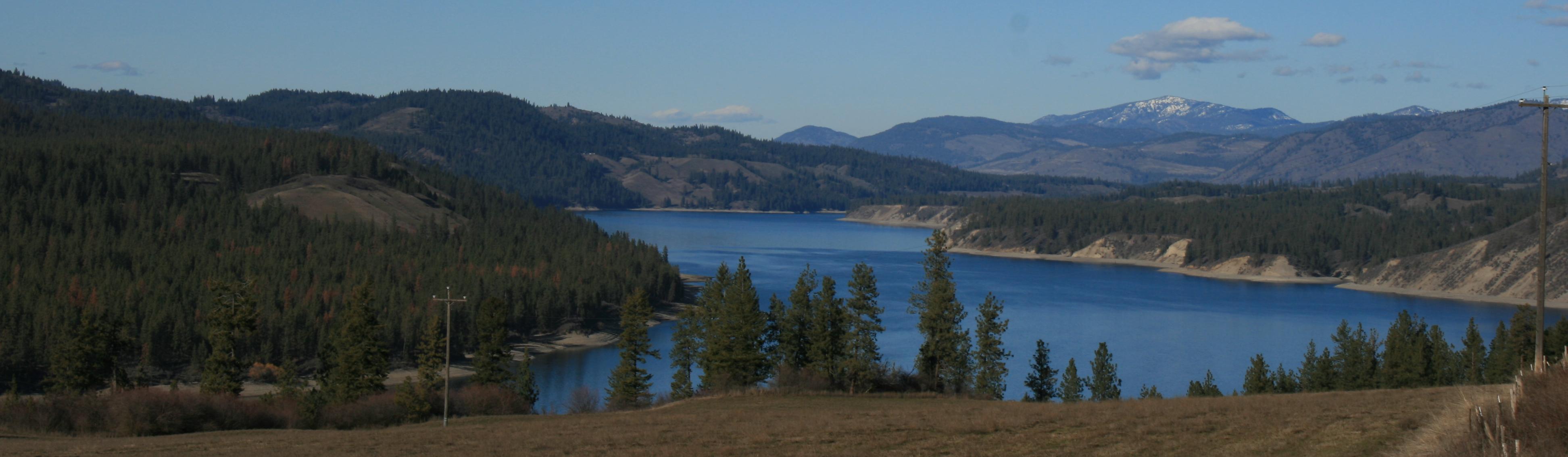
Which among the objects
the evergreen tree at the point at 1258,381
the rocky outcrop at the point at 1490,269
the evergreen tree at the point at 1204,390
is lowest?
the evergreen tree at the point at 1204,390

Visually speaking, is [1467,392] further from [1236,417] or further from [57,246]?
[57,246]

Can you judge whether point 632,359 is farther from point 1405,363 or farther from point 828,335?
point 1405,363

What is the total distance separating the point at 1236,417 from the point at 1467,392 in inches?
181

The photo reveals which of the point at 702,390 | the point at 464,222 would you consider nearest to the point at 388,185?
the point at 464,222

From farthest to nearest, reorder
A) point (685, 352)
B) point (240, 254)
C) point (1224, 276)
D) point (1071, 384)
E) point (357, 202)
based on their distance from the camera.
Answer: point (1224, 276) < point (357, 202) < point (240, 254) < point (1071, 384) < point (685, 352)

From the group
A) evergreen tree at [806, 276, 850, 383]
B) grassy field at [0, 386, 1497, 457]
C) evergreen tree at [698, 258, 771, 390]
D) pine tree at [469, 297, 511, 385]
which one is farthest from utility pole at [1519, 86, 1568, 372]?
pine tree at [469, 297, 511, 385]

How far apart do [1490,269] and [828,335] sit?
392ft

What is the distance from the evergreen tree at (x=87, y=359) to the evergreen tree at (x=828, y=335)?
32598 millimetres

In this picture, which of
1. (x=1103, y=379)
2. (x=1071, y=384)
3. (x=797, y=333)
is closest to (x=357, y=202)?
(x=797, y=333)

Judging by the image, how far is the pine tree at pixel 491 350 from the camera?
56.7 metres

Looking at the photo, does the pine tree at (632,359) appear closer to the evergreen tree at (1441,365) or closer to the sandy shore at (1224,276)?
the evergreen tree at (1441,365)

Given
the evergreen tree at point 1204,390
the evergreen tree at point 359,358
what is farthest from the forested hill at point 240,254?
the evergreen tree at point 1204,390

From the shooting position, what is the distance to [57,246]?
3703 inches

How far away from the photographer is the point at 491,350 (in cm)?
5716
